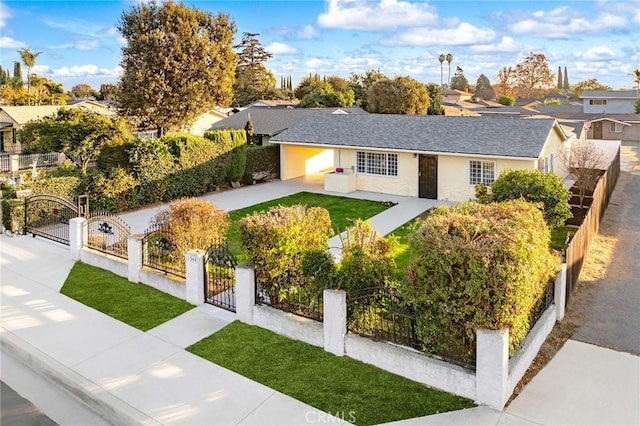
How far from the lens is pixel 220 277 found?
37.3 ft

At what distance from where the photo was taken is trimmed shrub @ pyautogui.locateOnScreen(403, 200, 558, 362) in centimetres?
704

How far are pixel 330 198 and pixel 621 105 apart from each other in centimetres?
6433

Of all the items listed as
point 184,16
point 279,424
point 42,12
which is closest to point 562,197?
point 279,424

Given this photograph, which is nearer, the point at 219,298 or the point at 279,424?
the point at 279,424

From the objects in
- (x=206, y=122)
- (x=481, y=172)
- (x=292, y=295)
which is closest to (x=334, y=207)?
(x=481, y=172)

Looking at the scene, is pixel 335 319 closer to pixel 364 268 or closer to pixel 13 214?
pixel 364 268

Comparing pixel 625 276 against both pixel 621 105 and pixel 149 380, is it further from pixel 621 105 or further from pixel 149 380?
pixel 621 105

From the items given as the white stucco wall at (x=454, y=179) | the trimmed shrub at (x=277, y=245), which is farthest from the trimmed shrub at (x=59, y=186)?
the white stucco wall at (x=454, y=179)

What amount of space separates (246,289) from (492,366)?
4811mm

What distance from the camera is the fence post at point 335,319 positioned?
8523 millimetres

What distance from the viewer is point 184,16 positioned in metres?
32.1

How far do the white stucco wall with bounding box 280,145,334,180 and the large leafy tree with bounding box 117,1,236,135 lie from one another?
736cm

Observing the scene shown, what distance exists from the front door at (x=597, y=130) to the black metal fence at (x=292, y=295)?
56.8 meters

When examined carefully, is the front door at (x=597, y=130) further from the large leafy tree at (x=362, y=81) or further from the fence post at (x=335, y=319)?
the fence post at (x=335, y=319)
